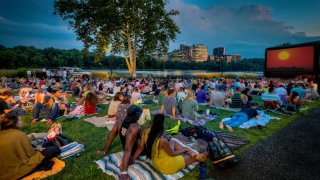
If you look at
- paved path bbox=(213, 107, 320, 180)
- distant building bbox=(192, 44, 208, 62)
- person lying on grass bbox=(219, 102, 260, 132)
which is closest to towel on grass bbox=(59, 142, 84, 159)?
paved path bbox=(213, 107, 320, 180)

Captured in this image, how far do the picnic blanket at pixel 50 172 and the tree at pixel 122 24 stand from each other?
18.4 meters

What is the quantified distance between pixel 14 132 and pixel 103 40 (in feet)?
70.7

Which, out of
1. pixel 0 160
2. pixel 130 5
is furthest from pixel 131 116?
pixel 130 5

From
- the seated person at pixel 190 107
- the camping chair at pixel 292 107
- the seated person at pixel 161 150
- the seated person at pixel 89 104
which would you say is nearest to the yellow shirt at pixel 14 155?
the seated person at pixel 161 150

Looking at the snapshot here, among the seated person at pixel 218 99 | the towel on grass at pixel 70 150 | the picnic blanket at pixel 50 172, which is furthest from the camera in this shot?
the seated person at pixel 218 99

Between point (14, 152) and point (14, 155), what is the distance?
0.06 meters

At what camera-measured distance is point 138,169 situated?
150 inches

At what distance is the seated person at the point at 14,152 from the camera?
2943 mm

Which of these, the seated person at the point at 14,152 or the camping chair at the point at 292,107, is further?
the camping chair at the point at 292,107

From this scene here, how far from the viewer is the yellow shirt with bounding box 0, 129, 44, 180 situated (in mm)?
2934

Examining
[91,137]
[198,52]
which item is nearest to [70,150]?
[91,137]

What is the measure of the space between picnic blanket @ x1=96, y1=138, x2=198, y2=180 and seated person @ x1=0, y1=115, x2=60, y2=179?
131cm

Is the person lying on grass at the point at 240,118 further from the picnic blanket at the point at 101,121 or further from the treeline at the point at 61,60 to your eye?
the treeline at the point at 61,60

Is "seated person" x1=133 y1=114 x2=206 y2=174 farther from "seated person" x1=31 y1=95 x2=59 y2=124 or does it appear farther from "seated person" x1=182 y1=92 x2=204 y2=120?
"seated person" x1=31 y1=95 x2=59 y2=124
